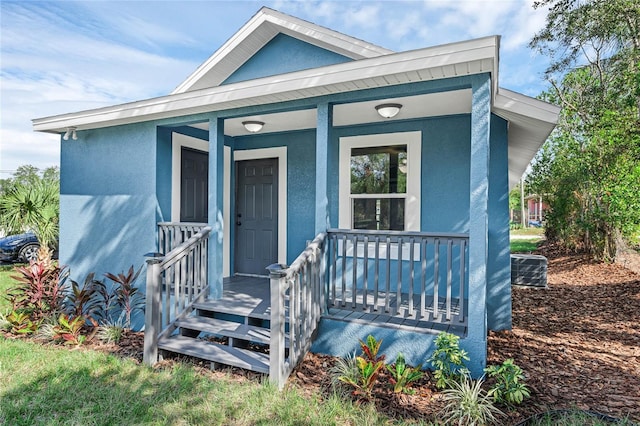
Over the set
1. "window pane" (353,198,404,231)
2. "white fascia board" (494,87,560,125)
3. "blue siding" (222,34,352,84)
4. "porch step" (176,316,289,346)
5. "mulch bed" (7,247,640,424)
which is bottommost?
"mulch bed" (7,247,640,424)

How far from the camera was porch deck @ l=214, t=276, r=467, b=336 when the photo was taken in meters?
3.59

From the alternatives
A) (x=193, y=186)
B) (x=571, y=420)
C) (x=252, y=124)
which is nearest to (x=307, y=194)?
(x=252, y=124)

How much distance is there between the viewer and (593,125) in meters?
7.20

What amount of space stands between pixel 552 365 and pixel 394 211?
8.59ft

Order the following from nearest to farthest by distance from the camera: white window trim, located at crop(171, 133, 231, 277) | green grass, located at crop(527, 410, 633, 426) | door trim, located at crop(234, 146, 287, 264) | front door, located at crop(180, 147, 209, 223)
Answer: green grass, located at crop(527, 410, 633, 426), white window trim, located at crop(171, 133, 231, 277), front door, located at crop(180, 147, 209, 223), door trim, located at crop(234, 146, 287, 264)

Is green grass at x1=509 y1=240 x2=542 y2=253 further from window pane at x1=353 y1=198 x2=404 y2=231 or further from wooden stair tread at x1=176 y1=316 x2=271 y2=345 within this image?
wooden stair tread at x1=176 y1=316 x2=271 y2=345

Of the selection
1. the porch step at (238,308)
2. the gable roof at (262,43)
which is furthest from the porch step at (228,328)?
the gable roof at (262,43)

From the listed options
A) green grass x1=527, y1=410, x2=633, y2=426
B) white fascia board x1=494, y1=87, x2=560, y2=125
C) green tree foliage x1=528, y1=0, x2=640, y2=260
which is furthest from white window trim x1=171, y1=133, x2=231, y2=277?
green tree foliage x1=528, y1=0, x2=640, y2=260

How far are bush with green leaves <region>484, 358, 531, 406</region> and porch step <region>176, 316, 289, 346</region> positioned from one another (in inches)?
75.9

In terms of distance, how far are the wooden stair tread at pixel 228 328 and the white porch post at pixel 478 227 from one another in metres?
1.99

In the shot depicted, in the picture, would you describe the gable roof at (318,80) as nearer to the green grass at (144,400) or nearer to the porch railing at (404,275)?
the porch railing at (404,275)

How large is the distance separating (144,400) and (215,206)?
91.5 inches

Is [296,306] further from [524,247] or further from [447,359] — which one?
[524,247]

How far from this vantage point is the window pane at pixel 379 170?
529 cm
